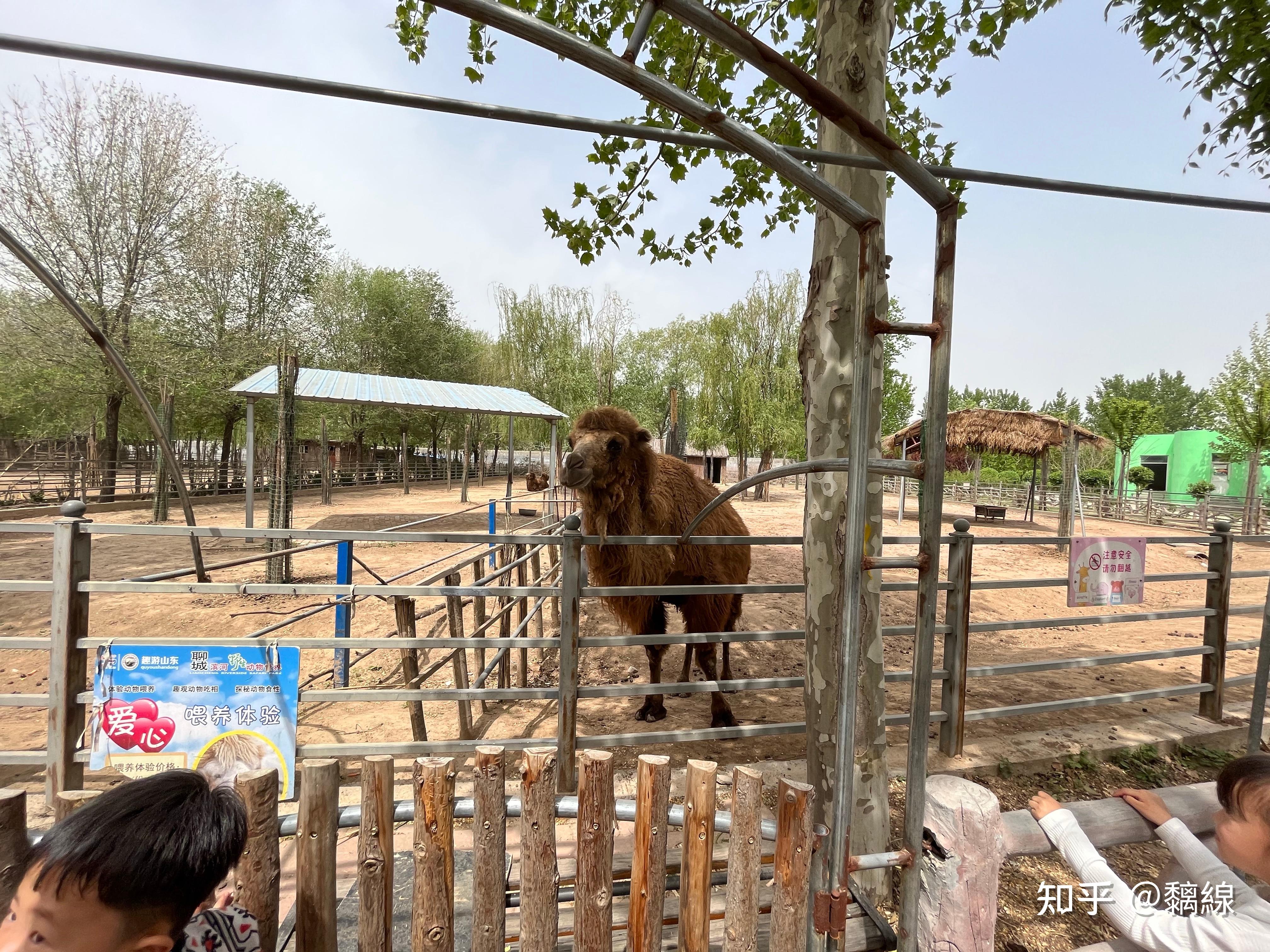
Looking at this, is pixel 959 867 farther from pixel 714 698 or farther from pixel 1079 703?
pixel 1079 703

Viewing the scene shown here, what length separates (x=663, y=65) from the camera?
4590mm

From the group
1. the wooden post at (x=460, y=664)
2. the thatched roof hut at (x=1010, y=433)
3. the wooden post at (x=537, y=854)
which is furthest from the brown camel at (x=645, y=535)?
the thatched roof hut at (x=1010, y=433)

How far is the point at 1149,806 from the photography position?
1.76 m

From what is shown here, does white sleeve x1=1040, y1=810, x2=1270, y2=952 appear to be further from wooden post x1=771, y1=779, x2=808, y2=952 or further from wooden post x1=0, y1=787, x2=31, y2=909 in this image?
wooden post x1=0, y1=787, x2=31, y2=909

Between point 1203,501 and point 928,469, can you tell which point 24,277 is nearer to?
point 928,469

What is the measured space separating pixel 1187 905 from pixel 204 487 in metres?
25.3

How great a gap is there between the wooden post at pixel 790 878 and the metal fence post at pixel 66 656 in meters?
3.44

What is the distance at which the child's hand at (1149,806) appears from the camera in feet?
5.68

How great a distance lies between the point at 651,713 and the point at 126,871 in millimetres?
3917

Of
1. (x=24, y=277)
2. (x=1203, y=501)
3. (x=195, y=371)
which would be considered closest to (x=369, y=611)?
(x=195, y=371)

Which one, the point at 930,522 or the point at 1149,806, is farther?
the point at 1149,806

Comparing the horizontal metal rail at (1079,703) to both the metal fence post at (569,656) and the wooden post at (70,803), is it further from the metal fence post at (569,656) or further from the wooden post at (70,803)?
the wooden post at (70,803)

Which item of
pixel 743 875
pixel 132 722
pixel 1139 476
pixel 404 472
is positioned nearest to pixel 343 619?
pixel 132 722

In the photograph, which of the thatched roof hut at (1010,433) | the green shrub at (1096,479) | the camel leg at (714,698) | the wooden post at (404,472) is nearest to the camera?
the camel leg at (714,698)
